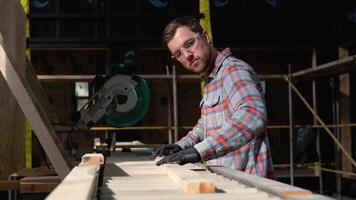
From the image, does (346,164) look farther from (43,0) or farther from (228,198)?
(228,198)

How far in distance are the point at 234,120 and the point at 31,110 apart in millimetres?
1248

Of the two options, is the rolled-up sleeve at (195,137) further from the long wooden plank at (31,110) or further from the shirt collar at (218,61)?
the long wooden plank at (31,110)

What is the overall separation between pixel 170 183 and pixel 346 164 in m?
8.73

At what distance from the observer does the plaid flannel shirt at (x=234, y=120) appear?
3115mm

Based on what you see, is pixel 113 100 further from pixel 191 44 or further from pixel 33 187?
pixel 191 44

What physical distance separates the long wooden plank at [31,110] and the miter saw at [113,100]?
63.2 inches

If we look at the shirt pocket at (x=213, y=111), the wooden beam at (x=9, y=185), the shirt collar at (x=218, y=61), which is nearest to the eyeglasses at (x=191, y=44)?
the shirt collar at (x=218, y=61)

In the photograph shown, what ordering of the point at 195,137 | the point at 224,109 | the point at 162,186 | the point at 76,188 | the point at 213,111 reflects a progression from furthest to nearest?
the point at 195,137 < the point at 213,111 < the point at 224,109 < the point at 162,186 < the point at 76,188

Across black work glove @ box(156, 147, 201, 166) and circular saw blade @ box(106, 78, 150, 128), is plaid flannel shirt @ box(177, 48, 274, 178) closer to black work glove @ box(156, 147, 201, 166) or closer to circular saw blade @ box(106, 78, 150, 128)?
black work glove @ box(156, 147, 201, 166)

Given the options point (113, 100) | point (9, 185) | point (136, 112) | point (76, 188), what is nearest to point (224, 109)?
point (9, 185)

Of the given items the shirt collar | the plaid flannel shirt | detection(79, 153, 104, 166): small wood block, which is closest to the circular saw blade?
the plaid flannel shirt

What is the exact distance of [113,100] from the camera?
18.2ft

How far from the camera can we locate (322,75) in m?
8.51

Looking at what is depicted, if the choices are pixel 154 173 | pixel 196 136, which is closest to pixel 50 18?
pixel 196 136
